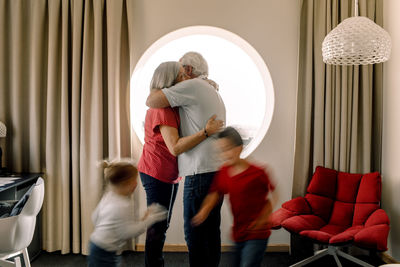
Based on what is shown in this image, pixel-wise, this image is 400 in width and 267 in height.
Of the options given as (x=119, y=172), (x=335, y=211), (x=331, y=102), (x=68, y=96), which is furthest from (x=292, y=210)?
(x=68, y=96)

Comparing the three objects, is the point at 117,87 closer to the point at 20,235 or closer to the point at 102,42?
the point at 102,42

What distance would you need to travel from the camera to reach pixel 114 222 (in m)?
1.53

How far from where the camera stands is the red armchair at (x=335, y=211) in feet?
7.85

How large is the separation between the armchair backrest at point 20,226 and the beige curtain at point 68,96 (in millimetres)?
835

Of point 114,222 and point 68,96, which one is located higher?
point 68,96

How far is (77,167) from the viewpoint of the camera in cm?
289

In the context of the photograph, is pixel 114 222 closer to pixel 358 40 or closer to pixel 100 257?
pixel 100 257

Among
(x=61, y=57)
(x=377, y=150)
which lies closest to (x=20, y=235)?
(x=61, y=57)

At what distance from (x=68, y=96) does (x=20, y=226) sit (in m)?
1.27

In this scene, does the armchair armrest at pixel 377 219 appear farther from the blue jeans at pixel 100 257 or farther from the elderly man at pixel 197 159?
the blue jeans at pixel 100 257

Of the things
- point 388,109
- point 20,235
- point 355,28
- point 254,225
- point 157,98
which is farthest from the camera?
point 388,109

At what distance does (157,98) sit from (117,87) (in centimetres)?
123

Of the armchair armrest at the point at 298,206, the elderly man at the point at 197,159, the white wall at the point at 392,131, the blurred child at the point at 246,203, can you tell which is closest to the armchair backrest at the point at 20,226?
the elderly man at the point at 197,159

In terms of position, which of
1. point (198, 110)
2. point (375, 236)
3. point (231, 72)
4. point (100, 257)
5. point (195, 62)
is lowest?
point (375, 236)
